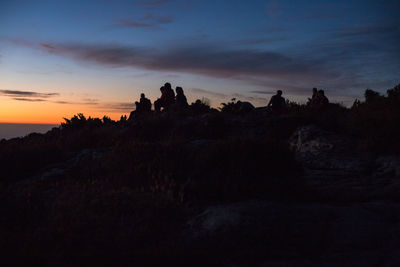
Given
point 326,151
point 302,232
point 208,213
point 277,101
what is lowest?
point 302,232

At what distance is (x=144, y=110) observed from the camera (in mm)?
21203

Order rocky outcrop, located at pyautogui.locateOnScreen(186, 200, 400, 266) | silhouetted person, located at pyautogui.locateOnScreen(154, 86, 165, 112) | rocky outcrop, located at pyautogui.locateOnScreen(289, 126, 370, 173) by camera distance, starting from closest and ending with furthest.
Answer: rocky outcrop, located at pyautogui.locateOnScreen(186, 200, 400, 266), rocky outcrop, located at pyautogui.locateOnScreen(289, 126, 370, 173), silhouetted person, located at pyautogui.locateOnScreen(154, 86, 165, 112)

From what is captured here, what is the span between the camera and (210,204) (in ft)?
18.8

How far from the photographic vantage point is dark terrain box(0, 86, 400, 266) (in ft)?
12.8

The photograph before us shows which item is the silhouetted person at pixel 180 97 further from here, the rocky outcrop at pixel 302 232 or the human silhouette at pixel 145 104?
the rocky outcrop at pixel 302 232

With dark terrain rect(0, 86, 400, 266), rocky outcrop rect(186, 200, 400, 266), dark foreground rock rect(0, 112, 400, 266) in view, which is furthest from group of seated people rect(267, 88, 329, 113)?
rocky outcrop rect(186, 200, 400, 266)

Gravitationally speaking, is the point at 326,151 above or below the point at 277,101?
below

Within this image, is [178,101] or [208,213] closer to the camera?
[208,213]

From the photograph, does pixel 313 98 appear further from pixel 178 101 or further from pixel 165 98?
pixel 165 98

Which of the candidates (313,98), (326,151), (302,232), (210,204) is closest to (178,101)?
(313,98)

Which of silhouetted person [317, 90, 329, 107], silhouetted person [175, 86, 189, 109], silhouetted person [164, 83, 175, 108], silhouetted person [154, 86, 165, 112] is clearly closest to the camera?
silhouetted person [317, 90, 329, 107]

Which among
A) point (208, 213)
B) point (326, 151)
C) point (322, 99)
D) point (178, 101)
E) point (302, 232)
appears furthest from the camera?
point (178, 101)

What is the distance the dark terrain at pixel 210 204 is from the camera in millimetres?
3902

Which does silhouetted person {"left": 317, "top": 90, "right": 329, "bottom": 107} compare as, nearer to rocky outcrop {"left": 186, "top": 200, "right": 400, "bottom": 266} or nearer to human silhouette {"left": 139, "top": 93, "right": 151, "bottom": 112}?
human silhouette {"left": 139, "top": 93, "right": 151, "bottom": 112}
